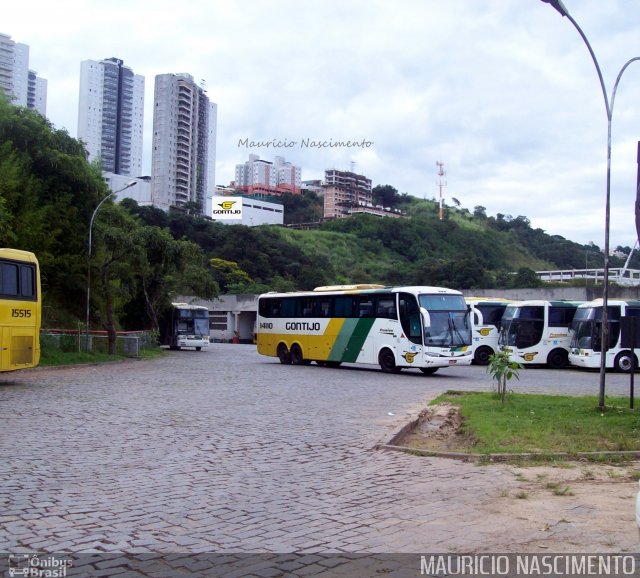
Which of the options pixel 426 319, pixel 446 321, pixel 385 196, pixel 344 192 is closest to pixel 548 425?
pixel 426 319

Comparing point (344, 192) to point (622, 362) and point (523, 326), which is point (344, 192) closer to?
point (523, 326)

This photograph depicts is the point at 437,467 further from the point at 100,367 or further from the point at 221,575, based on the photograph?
the point at 100,367

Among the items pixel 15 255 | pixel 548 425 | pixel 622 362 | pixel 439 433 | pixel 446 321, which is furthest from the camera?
pixel 622 362

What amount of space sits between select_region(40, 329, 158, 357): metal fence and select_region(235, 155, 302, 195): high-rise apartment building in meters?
106

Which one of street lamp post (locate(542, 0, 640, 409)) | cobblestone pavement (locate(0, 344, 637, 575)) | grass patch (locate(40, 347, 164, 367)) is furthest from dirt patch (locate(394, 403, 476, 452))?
grass patch (locate(40, 347, 164, 367))

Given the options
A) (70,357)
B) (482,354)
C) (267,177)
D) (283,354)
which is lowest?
(70,357)

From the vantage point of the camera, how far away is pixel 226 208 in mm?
103375

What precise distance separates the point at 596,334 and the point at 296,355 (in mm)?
12524

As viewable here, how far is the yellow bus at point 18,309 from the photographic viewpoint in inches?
688

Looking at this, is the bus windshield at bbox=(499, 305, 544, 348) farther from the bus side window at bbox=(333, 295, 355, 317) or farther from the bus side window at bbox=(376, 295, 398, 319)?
the bus side window at bbox=(333, 295, 355, 317)

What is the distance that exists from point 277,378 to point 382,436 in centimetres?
1213

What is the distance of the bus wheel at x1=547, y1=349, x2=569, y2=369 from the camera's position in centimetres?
3030

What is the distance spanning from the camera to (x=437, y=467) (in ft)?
27.7

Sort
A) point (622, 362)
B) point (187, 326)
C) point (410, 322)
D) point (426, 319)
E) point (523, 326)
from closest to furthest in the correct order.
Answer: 1. point (426, 319)
2. point (410, 322)
3. point (622, 362)
4. point (523, 326)
5. point (187, 326)
